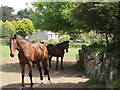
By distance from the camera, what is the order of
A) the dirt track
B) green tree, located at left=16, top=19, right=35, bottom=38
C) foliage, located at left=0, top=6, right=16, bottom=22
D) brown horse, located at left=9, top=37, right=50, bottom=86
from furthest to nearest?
1. green tree, located at left=16, top=19, right=35, bottom=38
2. foliage, located at left=0, top=6, right=16, bottom=22
3. the dirt track
4. brown horse, located at left=9, top=37, right=50, bottom=86

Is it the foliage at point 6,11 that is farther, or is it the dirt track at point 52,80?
the foliage at point 6,11

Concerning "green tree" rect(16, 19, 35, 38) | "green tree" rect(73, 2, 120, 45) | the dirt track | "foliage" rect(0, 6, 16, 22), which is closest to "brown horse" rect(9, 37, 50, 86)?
the dirt track

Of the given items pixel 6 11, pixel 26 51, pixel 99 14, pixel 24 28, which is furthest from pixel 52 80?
pixel 24 28

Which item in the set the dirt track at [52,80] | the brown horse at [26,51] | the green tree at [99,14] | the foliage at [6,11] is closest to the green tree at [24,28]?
the foliage at [6,11]

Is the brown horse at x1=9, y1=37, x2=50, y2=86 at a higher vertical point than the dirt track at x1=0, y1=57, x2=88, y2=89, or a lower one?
higher

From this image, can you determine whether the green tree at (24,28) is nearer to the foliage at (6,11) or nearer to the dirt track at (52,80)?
the foliage at (6,11)

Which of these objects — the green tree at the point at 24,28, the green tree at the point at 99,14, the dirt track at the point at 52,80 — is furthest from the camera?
the green tree at the point at 24,28

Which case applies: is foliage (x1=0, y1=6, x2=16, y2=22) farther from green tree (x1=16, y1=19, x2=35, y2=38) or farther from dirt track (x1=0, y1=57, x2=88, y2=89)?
dirt track (x1=0, y1=57, x2=88, y2=89)

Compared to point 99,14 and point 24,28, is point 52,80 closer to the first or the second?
point 99,14

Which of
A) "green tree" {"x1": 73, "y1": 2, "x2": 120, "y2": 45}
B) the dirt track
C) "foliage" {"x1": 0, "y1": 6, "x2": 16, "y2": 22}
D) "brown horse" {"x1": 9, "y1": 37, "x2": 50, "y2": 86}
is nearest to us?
"green tree" {"x1": 73, "y1": 2, "x2": 120, "y2": 45}

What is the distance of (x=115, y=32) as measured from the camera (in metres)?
4.85

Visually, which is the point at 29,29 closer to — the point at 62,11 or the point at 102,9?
the point at 62,11

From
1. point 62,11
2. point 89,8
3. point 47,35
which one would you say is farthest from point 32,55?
point 47,35

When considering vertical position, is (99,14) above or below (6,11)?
below
